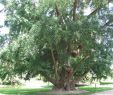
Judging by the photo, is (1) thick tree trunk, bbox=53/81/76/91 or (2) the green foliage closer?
(2) the green foliage

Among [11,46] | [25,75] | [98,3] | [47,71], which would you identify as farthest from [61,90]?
[98,3]

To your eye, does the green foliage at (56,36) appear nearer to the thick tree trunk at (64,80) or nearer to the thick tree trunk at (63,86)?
the thick tree trunk at (64,80)

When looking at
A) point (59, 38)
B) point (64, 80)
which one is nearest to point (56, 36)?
point (59, 38)

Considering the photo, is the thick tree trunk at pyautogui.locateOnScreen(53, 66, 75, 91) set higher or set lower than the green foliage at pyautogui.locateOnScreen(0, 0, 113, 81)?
lower

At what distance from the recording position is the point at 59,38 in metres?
23.2

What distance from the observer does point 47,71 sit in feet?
91.8

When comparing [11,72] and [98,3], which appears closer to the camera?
[98,3]

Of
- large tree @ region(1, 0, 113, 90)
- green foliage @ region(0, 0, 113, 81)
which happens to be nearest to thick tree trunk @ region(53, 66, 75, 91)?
large tree @ region(1, 0, 113, 90)

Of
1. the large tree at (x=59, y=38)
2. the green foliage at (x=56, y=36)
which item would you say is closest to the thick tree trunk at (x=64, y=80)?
the large tree at (x=59, y=38)

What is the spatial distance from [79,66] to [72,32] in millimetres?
5789

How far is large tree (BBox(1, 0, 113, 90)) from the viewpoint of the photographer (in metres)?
23.4

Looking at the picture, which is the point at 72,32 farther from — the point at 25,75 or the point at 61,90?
the point at 25,75

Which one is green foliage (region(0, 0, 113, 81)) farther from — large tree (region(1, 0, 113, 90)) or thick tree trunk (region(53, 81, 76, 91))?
thick tree trunk (region(53, 81, 76, 91))

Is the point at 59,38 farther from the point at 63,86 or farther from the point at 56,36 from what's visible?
the point at 63,86
